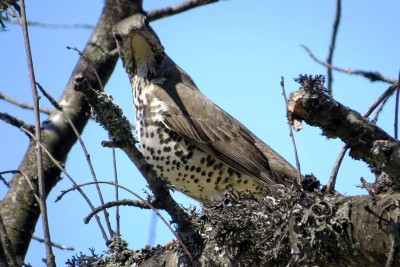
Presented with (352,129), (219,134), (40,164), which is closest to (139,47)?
(219,134)

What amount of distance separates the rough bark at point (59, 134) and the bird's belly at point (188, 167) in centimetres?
57

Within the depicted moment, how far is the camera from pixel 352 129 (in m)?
2.57

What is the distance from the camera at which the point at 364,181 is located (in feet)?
9.48

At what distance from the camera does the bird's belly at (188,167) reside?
16.9ft

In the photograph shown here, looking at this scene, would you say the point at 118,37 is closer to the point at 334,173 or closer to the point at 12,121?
the point at 12,121

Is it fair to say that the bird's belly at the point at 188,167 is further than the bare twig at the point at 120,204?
Yes

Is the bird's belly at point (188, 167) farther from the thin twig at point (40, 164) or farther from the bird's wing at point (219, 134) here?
the thin twig at point (40, 164)

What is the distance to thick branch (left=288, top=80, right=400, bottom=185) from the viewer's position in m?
2.53

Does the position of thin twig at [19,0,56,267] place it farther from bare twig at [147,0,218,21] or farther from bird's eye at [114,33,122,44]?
bare twig at [147,0,218,21]

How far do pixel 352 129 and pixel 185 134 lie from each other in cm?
288

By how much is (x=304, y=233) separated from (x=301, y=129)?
49 cm

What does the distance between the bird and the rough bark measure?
0.20 metres

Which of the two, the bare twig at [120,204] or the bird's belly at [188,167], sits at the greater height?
the bird's belly at [188,167]

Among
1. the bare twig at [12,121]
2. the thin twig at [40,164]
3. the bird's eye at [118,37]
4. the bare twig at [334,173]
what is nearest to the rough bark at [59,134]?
the bird's eye at [118,37]
